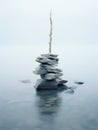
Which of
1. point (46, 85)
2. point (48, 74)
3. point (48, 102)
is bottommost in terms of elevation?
point (48, 102)

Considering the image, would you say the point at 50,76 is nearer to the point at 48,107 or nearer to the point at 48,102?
the point at 48,102

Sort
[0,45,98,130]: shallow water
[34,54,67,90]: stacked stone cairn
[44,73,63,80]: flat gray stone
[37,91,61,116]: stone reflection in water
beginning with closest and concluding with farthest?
1. [0,45,98,130]: shallow water
2. [37,91,61,116]: stone reflection in water
3. [44,73,63,80]: flat gray stone
4. [34,54,67,90]: stacked stone cairn

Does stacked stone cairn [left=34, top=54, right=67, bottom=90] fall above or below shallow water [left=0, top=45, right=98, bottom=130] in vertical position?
above

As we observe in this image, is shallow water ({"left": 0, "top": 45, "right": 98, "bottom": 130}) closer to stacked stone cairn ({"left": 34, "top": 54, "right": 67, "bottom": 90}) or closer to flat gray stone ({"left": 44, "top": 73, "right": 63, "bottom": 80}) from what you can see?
stacked stone cairn ({"left": 34, "top": 54, "right": 67, "bottom": 90})

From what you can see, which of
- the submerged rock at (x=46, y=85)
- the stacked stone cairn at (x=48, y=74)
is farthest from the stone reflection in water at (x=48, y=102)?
the stacked stone cairn at (x=48, y=74)

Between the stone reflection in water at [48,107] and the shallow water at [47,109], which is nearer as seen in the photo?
the shallow water at [47,109]

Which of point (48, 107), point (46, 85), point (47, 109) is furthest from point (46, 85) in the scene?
point (47, 109)

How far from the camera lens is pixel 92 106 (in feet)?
143

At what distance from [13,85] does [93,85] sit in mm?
19287

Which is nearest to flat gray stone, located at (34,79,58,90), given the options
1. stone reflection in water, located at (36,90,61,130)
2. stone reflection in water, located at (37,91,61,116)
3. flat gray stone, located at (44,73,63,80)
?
flat gray stone, located at (44,73,63,80)

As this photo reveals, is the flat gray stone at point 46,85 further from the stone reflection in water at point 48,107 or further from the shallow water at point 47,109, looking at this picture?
the stone reflection in water at point 48,107

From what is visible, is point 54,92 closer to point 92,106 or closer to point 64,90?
point 64,90

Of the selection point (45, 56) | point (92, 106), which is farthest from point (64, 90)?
point (92, 106)

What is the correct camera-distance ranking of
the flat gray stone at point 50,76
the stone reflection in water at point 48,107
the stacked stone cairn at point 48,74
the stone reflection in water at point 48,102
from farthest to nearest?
the stacked stone cairn at point 48,74 < the flat gray stone at point 50,76 < the stone reflection in water at point 48,102 < the stone reflection in water at point 48,107
